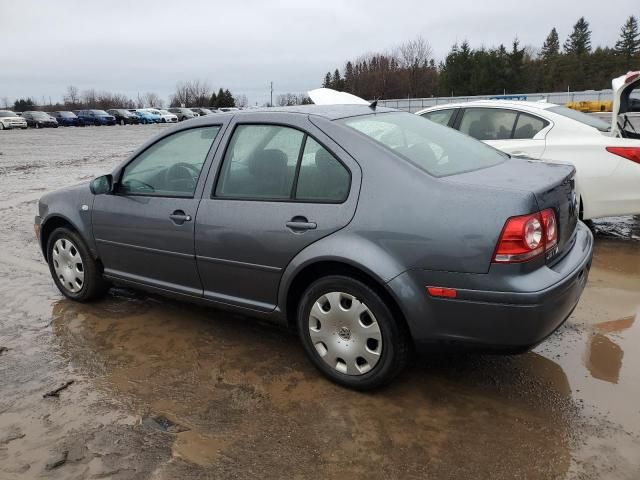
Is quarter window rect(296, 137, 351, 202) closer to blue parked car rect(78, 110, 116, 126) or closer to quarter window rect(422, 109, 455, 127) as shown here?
quarter window rect(422, 109, 455, 127)

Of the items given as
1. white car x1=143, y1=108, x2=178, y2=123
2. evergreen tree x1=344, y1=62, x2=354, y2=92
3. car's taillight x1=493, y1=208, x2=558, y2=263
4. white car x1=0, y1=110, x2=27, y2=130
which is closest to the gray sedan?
car's taillight x1=493, y1=208, x2=558, y2=263

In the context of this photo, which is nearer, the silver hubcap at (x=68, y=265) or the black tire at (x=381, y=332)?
the black tire at (x=381, y=332)

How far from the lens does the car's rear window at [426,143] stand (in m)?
3.14

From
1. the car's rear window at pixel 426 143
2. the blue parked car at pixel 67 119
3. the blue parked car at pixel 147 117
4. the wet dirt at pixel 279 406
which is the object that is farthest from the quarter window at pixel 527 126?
the blue parked car at pixel 147 117

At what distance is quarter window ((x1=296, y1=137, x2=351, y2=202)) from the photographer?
10.1ft

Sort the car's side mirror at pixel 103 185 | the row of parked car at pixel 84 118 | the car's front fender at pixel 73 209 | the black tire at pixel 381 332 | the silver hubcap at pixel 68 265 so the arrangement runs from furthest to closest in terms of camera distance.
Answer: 1. the row of parked car at pixel 84 118
2. the silver hubcap at pixel 68 265
3. the car's front fender at pixel 73 209
4. the car's side mirror at pixel 103 185
5. the black tire at pixel 381 332

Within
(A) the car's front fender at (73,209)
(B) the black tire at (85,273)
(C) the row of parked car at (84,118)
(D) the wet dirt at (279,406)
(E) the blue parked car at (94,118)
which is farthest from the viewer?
(E) the blue parked car at (94,118)

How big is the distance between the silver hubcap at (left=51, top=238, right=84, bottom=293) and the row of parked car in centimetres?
3697

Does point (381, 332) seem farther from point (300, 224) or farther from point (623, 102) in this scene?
point (623, 102)

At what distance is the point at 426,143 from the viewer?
11.3ft

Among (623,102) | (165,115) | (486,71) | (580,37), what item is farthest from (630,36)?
(623,102)

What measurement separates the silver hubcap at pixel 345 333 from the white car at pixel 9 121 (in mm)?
44472

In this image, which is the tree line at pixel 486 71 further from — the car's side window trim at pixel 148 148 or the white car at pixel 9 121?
the car's side window trim at pixel 148 148

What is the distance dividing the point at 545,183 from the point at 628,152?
332 centimetres
